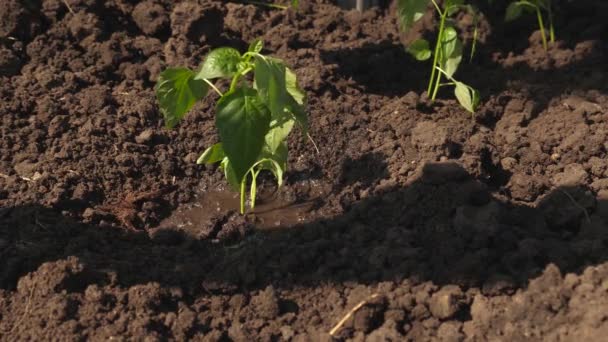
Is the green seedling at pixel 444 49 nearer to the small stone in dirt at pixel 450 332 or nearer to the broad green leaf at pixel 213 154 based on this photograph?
the broad green leaf at pixel 213 154

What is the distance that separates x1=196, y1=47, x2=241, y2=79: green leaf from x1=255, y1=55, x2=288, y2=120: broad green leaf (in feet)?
0.59

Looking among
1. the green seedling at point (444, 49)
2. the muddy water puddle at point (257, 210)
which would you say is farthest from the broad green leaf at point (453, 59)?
the muddy water puddle at point (257, 210)

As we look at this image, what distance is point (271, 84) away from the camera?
309 cm

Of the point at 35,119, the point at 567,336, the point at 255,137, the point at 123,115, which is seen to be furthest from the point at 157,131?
the point at 567,336

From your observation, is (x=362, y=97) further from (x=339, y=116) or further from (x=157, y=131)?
(x=157, y=131)

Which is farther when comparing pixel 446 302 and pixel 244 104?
pixel 244 104

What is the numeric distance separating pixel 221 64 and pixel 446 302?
44.9 inches

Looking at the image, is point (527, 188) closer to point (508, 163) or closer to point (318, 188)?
point (508, 163)

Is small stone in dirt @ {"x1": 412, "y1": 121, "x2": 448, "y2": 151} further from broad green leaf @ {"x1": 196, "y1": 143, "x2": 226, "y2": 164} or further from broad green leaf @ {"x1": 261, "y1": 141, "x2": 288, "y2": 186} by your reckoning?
broad green leaf @ {"x1": 196, "y1": 143, "x2": 226, "y2": 164}

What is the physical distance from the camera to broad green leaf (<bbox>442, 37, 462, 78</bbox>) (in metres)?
4.14

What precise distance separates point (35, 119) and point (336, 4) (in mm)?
1869

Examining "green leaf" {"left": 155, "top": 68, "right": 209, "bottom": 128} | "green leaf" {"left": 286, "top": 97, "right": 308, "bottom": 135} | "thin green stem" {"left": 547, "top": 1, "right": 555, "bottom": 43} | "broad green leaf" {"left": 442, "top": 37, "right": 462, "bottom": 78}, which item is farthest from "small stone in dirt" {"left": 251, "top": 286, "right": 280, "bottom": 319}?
"thin green stem" {"left": 547, "top": 1, "right": 555, "bottom": 43}

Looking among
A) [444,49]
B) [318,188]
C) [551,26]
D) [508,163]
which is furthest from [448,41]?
[318,188]

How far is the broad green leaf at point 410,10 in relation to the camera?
157 inches
